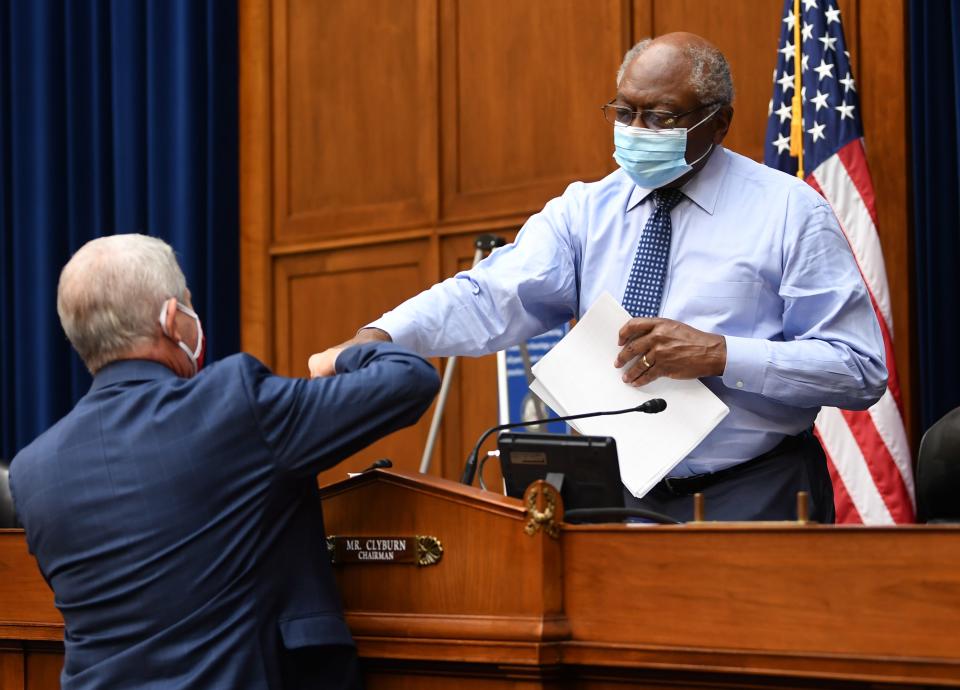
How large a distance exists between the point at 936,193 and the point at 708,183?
6.43 ft

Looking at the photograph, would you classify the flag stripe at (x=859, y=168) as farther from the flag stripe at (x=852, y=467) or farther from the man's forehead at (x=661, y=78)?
the man's forehead at (x=661, y=78)

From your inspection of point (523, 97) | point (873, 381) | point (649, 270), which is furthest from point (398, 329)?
point (523, 97)

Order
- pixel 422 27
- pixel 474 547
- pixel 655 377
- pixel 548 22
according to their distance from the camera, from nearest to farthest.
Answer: pixel 474 547 < pixel 655 377 < pixel 548 22 < pixel 422 27

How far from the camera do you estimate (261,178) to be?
6.19 metres

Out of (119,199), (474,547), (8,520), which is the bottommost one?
(8,520)

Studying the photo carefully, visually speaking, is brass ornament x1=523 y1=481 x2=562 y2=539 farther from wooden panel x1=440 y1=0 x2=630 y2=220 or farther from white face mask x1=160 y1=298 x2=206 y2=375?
wooden panel x1=440 y1=0 x2=630 y2=220

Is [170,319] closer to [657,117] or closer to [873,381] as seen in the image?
[657,117]

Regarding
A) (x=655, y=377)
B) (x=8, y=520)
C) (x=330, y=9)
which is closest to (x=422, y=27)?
Result: (x=330, y=9)

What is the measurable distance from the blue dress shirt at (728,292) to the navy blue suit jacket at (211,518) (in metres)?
0.64

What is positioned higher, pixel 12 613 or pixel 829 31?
pixel 829 31

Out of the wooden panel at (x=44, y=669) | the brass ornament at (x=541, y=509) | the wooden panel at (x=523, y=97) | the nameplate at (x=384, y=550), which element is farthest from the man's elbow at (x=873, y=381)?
the wooden panel at (x=523, y=97)

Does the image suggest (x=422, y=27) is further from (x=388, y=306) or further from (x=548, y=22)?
(x=388, y=306)

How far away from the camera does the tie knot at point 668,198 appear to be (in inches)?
107

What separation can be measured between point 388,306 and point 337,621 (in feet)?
12.3
